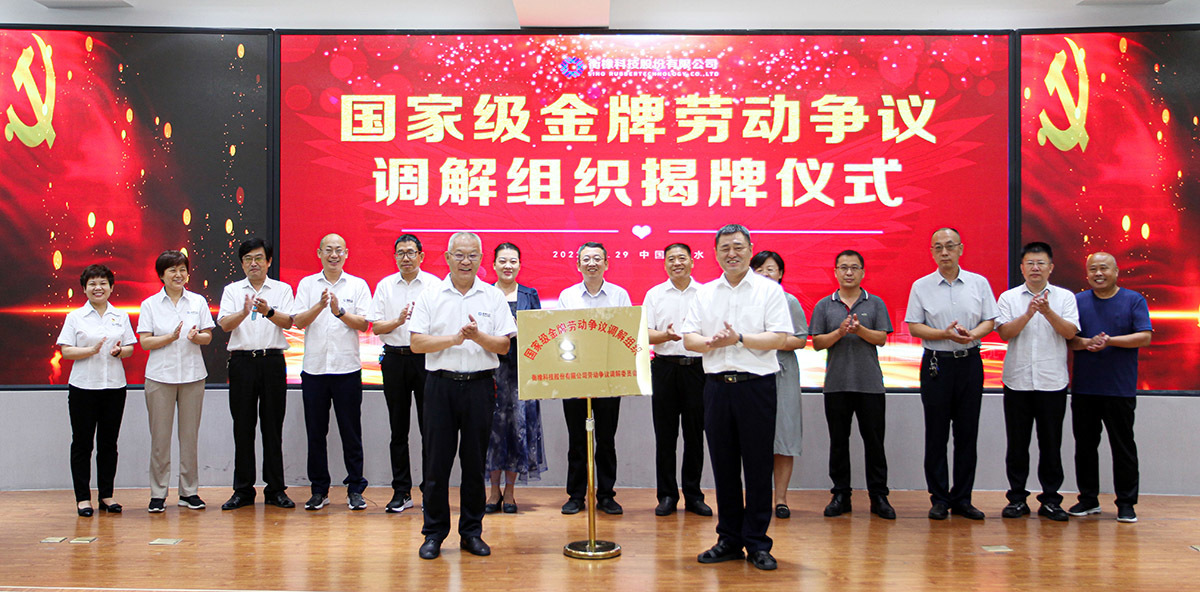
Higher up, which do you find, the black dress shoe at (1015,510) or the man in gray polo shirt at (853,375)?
the man in gray polo shirt at (853,375)

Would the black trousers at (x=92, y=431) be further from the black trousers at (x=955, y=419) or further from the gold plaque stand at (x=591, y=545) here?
the black trousers at (x=955, y=419)

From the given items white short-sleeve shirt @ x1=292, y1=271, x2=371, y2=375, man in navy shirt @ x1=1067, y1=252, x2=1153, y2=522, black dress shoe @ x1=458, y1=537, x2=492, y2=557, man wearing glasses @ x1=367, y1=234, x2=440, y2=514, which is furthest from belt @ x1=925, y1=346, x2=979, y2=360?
white short-sleeve shirt @ x1=292, y1=271, x2=371, y2=375

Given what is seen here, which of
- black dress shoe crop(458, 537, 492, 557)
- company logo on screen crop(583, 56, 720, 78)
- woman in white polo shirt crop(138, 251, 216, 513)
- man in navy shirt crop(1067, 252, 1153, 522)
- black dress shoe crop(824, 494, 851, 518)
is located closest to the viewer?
black dress shoe crop(458, 537, 492, 557)

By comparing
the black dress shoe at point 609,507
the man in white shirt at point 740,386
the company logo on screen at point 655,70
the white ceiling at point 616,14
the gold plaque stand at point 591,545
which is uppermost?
the white ceiling at point 616,14

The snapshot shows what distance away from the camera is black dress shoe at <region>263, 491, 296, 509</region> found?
5461 millimetres

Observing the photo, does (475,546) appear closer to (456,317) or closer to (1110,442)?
(456,317)

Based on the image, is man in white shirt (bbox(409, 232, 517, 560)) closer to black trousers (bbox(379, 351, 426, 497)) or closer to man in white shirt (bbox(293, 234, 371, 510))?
black trousers (bbox(379, 351, 426, 497))

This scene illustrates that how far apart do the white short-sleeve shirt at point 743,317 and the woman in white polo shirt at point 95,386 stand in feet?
12.7

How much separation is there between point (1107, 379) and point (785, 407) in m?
2.04

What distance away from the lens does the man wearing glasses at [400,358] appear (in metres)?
5.34

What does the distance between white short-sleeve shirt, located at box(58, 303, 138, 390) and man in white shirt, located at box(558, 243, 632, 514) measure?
2992 mm

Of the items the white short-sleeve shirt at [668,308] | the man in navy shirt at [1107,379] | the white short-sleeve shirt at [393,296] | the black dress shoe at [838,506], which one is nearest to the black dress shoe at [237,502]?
the white short-sleeve shirt at [393,296]

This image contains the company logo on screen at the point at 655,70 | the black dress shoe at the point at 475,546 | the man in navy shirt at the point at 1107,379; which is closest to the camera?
the black dress shoe at the point at 475,546

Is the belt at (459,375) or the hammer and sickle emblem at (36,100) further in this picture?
the hammer and sickle emblem at (36,100)
